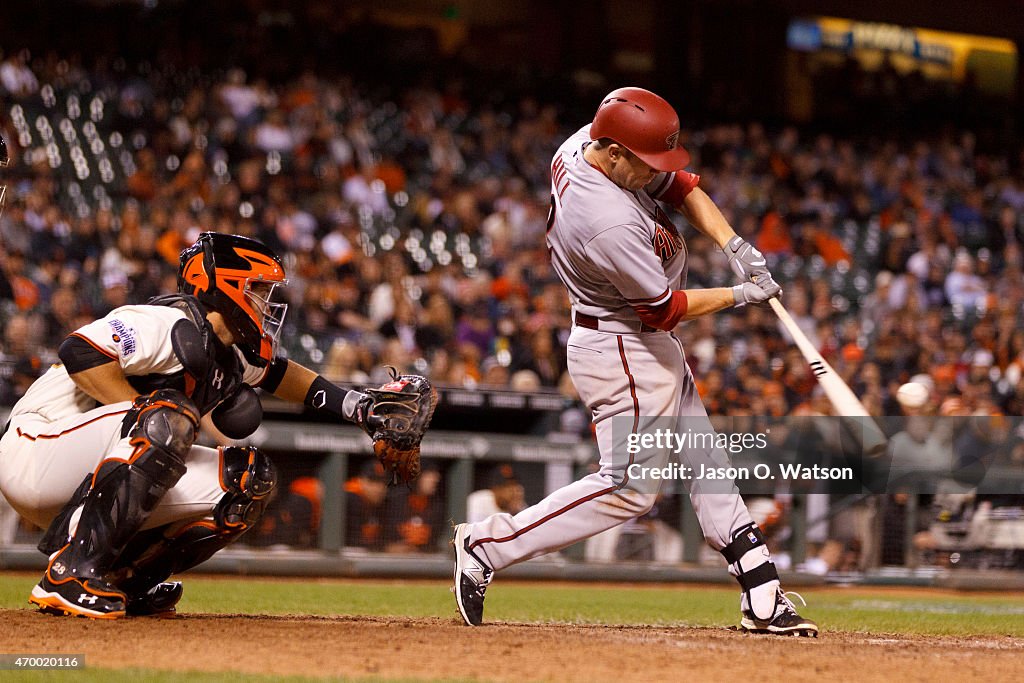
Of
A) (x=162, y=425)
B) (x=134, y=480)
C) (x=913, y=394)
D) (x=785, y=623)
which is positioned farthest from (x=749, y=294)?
(x=913, y=394)

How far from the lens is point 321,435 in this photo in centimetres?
852

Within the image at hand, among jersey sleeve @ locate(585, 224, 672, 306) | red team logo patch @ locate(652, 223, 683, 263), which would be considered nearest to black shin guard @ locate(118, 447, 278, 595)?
jersey sleeve @ locate(585, 224, 672, 306)

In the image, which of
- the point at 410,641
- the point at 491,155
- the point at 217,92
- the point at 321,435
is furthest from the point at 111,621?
the point at 491,155

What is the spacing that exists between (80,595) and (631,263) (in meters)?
2.06

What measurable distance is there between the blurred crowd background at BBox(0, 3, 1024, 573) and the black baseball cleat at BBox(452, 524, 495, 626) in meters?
4.12

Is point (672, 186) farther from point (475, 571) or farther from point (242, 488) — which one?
point (242, 488)

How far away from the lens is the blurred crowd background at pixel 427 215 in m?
10.2

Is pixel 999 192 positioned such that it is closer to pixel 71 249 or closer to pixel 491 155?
pixel 491 155

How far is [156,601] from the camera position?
4.56 metres

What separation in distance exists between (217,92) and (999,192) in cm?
1020

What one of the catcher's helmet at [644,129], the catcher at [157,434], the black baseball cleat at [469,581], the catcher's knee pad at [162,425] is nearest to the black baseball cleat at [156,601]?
the catcher at [157,434]

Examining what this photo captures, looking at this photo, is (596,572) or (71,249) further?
(71,249)

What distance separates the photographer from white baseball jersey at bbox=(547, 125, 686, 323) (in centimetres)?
432

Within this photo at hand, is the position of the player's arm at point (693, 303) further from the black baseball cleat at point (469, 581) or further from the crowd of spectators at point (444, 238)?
the crowd of spectators at point (444, 238)
